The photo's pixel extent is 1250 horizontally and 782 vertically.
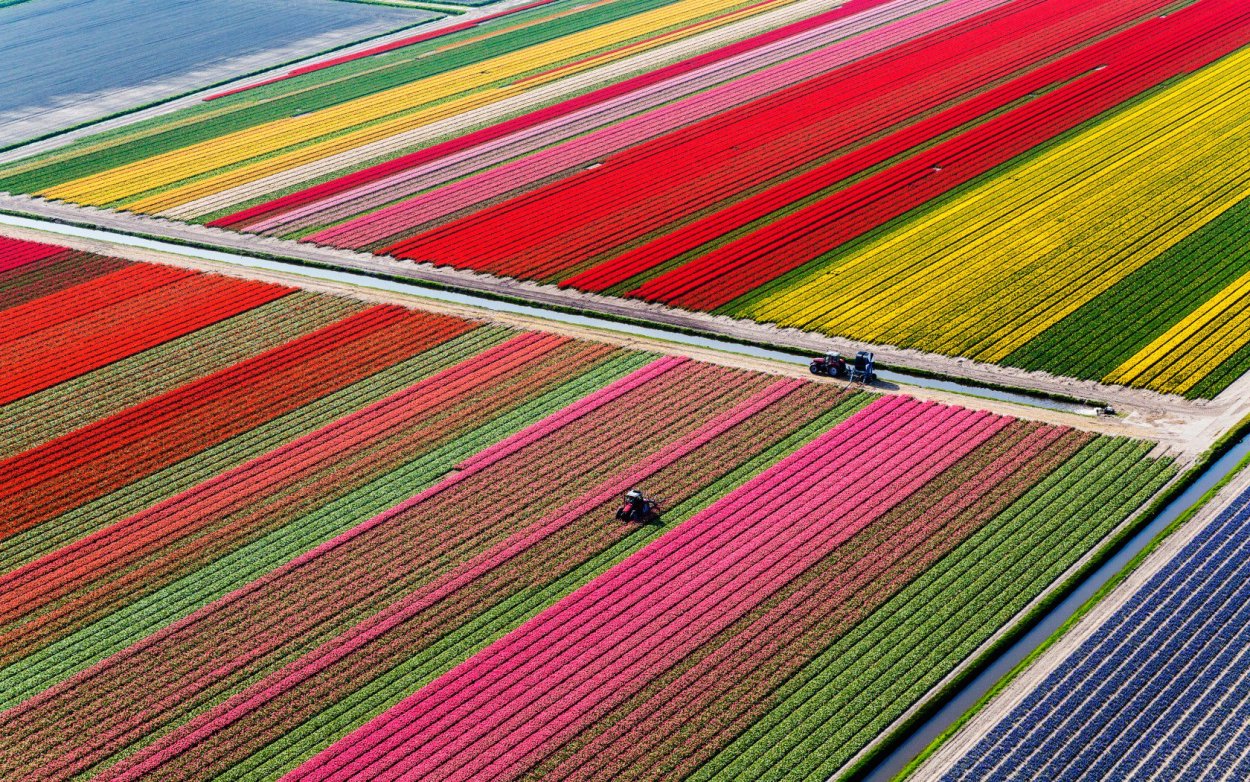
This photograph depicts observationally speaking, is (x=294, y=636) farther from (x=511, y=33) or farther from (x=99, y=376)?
(x=511, y=33)

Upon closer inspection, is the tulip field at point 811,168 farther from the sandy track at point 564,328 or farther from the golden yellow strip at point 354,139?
the sandy track at point 564,328

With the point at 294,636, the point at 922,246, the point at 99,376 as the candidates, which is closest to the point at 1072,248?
the point at 922,246

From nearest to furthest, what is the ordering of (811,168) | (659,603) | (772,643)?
(772,643) < (659,603) < (811,168)

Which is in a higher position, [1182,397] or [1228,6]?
[1228,6]

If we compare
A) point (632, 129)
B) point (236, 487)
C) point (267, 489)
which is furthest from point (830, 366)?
point (632, 129)

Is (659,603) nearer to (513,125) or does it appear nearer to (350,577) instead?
(350,577)

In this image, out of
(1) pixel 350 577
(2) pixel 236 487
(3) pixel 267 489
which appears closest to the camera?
(1) pixel 350 577

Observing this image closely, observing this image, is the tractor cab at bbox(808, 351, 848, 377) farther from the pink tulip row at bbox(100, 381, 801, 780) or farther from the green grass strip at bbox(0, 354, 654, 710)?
the green grass strip at bbox(0, 354, 654, 710)
